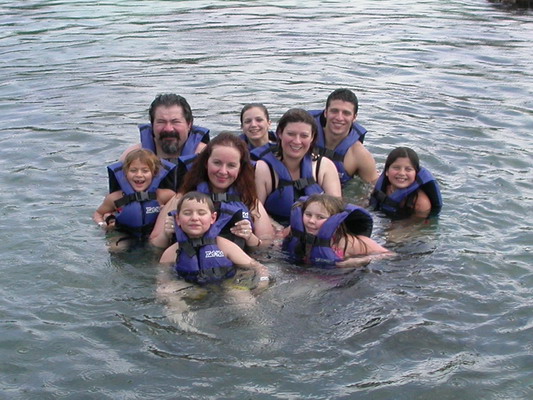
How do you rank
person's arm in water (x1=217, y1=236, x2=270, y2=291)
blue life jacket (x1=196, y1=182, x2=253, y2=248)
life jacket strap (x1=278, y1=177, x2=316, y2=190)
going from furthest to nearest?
life jacket strap (x1=278, y1=177, x2=316, y2=190), blue life jacket (x1=196, y1=182, x2=253, y2=248), person's arm in water (x1=217, y1=236, x2=270, y2=291)

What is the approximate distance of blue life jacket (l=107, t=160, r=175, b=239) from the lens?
24.7 ft

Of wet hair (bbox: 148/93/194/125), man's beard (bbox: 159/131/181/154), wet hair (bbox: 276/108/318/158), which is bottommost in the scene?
man's beard (bbox: 159/131/181/154)

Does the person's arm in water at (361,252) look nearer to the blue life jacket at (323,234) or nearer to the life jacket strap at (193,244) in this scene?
the blue life jacket at (323,234)

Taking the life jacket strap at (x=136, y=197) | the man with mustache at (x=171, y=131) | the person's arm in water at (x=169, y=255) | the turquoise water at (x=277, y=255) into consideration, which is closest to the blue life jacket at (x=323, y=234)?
the turquoise water at (x=277, y=255)

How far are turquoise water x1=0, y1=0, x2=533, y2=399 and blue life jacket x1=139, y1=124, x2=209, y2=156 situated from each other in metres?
0.96

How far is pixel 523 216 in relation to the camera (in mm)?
8234

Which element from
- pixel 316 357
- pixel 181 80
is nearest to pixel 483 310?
pixel 316 357

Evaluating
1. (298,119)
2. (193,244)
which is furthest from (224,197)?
(298,119)

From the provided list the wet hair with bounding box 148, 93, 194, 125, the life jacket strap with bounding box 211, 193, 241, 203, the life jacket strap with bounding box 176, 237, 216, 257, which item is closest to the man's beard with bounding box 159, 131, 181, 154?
the wet hair with bounding box 148, 93, 194, 125

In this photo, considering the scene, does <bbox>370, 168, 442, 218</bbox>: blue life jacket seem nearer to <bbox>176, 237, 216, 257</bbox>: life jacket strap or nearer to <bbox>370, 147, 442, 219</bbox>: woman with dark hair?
<bbox>370, 147, 442, 219</bbox>: woman with dark hair

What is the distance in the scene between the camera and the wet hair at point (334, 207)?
273 inches

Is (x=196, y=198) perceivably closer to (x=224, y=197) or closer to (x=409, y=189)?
(x=224, y=197)

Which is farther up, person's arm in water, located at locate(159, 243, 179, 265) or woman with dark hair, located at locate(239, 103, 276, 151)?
woman with dark hair, located at locate(239, 103, 276, 151)

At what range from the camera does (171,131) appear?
26.8 feet
